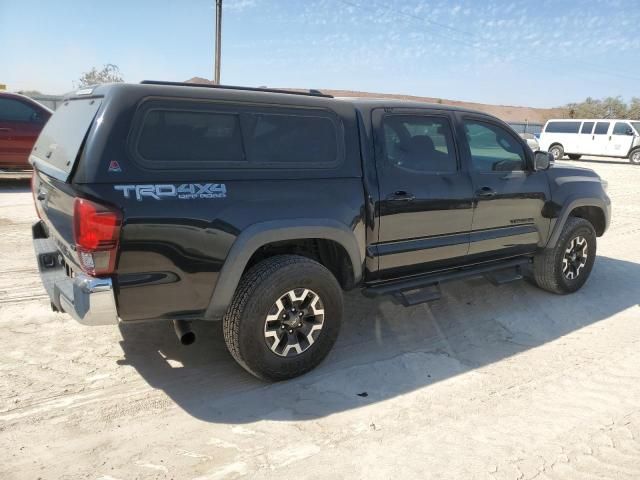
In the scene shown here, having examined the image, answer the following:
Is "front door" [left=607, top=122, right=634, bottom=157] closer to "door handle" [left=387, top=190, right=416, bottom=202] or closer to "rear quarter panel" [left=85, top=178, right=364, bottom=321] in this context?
"door handle" [left=387, top=190, right=416, bottom=202]

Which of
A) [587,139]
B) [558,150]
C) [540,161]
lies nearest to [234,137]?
[540,161]

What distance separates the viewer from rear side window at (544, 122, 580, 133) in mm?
22922

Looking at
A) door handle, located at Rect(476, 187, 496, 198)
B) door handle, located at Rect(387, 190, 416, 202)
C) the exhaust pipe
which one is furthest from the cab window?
the exhaust pipe

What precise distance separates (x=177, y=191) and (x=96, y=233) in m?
0.47

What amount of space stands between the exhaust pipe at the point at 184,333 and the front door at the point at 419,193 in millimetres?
1411

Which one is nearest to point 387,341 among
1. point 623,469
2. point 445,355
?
point 445,355

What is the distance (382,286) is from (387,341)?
0.52 m

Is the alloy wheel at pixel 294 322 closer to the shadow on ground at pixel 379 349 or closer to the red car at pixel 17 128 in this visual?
the shadow on ground at pixel 379 349

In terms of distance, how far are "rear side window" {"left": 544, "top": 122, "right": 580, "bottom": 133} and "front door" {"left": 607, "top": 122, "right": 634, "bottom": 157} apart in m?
1.51

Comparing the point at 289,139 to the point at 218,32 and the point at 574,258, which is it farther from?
the point at 218,32

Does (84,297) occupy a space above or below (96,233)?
below

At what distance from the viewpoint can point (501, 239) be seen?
4.54 meters

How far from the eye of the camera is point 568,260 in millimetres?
5195

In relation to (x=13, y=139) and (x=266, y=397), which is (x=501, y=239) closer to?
(x=266, y=397)
